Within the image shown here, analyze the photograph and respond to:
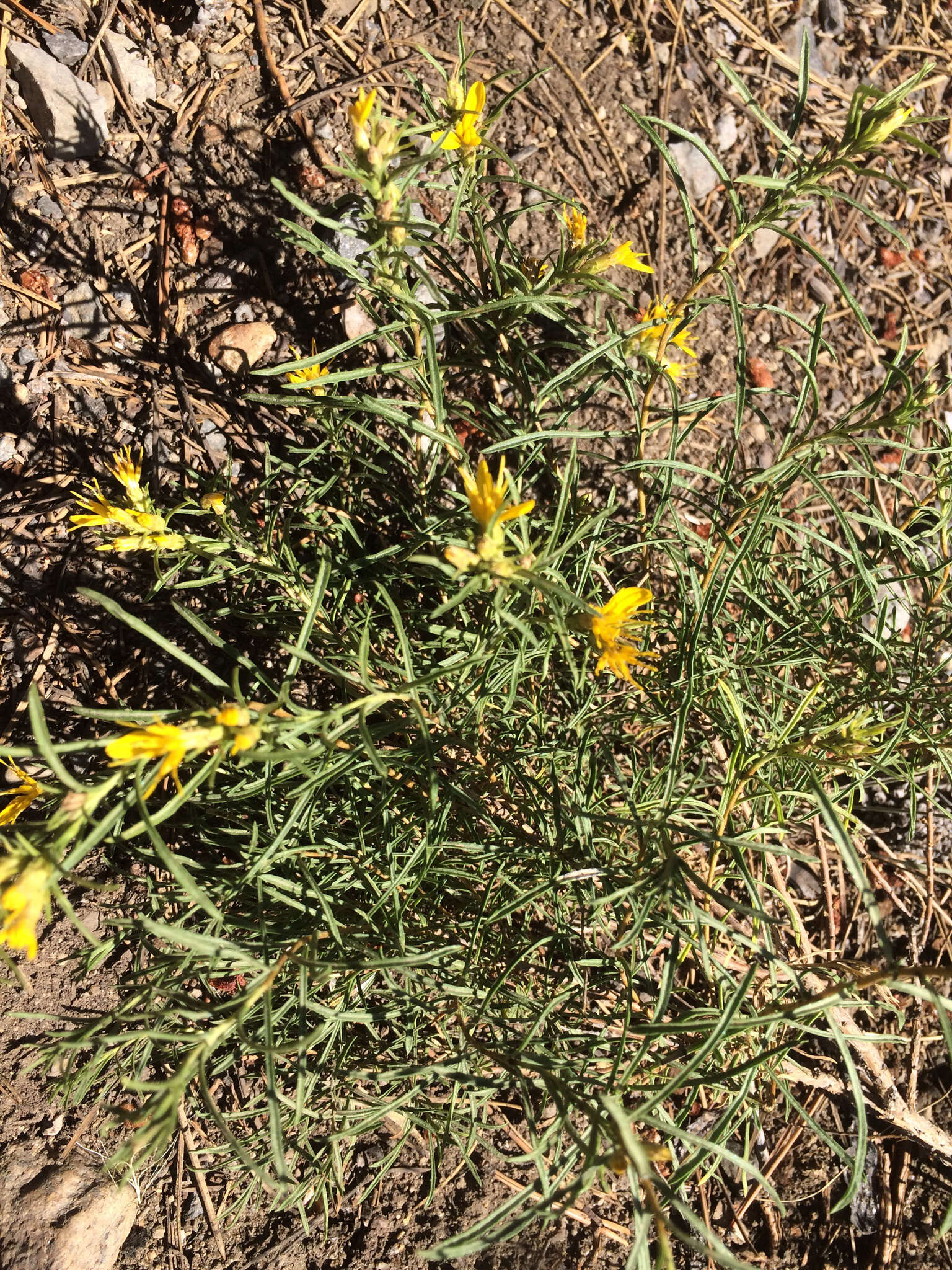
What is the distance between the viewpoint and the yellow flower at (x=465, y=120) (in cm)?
156

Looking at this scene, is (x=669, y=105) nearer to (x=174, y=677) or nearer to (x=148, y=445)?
(x=148, y=445)

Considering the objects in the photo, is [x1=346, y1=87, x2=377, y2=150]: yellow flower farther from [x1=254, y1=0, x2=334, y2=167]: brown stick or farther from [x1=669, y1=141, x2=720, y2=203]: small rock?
[x1=669, y1=141, x2=720, y2=203]: small rock

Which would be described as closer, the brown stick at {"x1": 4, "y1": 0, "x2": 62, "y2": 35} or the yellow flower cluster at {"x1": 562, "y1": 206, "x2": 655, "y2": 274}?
the yellow flower cluster at {"x1": 562, "y1": 206, "x2": 655, "y2": 274}

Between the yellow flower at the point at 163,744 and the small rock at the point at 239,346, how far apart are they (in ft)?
4.92

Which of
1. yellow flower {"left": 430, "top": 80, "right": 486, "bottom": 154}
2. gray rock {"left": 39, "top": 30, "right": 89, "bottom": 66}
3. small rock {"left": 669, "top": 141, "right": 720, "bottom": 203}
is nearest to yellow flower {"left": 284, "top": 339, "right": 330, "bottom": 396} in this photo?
yellow flower {"left": 430, "top": 80, "right": 486, "bottom": 154}

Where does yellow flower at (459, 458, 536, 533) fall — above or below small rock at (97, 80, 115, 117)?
below

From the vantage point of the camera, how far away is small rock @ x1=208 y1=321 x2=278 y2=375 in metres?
2.36

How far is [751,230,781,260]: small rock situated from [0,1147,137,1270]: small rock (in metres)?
3.30

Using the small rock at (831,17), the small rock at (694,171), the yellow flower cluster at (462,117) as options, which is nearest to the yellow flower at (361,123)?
the yellow flower cluster at (462,117)

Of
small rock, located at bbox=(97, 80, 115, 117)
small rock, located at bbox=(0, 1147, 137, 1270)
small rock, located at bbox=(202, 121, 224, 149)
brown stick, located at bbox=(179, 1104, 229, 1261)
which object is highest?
small rock, located at bbox=(97, 80, 115, 117)

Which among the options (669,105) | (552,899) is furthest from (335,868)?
(669,105)

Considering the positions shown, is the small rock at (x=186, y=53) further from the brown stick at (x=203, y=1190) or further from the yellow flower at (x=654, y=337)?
the brown stick at (x=203, y=1190)

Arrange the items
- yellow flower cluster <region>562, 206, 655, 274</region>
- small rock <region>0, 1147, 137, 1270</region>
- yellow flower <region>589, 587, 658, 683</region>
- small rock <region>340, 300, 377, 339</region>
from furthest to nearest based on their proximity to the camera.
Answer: small rock <region>340, 300, 377, 339</region>, small rock <region>0, 1147, 137, 1270</region>, yellow flower cluster <region>562, 206, 655, 274</region>, yellow flower <region>589, 587, 658, 683</region>

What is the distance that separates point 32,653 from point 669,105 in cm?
261
